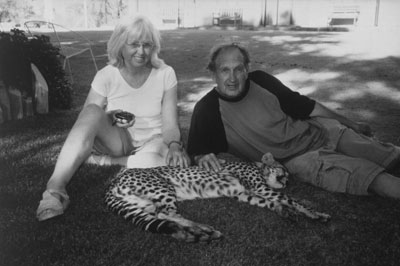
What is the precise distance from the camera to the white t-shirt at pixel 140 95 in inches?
157

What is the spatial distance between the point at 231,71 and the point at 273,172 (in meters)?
1.01

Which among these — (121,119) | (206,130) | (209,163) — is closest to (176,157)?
(209,163)

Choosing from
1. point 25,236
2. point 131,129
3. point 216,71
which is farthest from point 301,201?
point 25,236

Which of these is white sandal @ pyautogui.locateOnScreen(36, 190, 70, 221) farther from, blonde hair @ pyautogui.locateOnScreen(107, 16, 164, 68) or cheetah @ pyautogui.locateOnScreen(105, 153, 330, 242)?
blonde hair @ pyautogui.locateOnScreen(107, 16, 164, 68)

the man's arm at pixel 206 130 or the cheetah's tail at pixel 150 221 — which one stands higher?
the man's arm at pixel 206 130

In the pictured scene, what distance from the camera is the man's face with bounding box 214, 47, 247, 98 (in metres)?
3.72

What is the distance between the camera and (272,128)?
394cm

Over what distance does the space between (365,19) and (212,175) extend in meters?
13.0

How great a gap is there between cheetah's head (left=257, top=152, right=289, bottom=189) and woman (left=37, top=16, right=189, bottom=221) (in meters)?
0.78

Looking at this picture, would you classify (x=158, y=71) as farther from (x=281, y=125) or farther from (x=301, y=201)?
(x=301, y=201)

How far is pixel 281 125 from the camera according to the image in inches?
156

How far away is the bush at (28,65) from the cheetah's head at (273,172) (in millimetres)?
4240

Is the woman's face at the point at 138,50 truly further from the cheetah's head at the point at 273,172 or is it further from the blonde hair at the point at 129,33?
the cheetah's head at the point at 273,172

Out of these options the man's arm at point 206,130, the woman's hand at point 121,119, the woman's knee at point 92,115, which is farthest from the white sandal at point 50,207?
the man's arm at point 206,130
